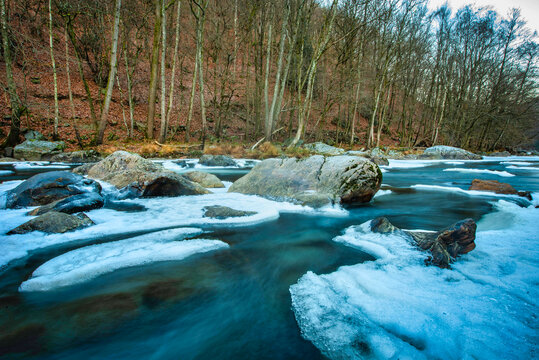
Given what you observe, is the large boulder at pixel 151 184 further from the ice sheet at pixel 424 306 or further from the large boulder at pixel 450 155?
the large boulder at pixel 450 155

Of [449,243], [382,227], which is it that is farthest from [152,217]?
[449,243]

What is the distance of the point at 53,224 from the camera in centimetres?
298

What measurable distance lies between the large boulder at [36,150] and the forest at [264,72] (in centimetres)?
85

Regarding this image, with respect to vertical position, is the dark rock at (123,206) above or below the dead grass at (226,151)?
below

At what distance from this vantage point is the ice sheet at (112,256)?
206cm

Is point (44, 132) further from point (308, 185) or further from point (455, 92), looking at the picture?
point (455, 92)

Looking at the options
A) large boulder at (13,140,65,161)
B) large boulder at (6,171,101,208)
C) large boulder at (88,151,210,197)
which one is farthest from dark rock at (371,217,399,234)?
large boulder at (13,140,65,161)

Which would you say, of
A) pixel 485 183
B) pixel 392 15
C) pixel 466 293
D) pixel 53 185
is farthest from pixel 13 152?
pixel 392 15

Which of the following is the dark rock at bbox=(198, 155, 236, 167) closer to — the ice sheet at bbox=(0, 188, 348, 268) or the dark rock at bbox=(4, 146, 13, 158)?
the ice sheet at bbox=(0, 188, 348, 268)

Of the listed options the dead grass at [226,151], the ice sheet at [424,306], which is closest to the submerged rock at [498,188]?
the ice sheet at [424,306]

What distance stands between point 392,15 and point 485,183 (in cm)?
1425

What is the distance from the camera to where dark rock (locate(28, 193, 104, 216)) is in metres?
3.52

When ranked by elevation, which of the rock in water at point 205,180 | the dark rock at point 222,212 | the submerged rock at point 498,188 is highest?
the submerged rock at point 498,188

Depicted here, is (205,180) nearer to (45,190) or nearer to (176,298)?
(45,190)
